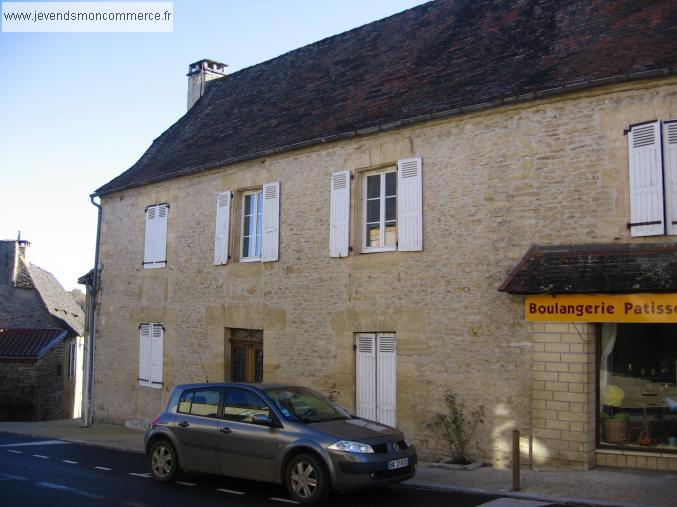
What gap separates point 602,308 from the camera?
352 inches

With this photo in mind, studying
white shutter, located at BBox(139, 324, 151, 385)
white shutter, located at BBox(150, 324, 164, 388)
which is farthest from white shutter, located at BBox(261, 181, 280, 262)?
white shutter, located at BBox(139, 324, 151, 385)

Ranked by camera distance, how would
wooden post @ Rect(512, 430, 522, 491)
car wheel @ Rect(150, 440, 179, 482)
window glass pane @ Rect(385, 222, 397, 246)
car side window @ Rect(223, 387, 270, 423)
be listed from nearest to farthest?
wooden post @ Rect(512, 430, 522, 491), car side window @ Rect(223, 387, 270, 423), car wheel @ Rect(150, 440, 179, 482), window glass pane @ Rect(385, 222, 397, 246)

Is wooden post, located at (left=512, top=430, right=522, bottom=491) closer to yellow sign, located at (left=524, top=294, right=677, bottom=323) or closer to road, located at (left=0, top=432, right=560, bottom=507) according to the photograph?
road, located at (left=0, top=432, right=560, bottom=507)

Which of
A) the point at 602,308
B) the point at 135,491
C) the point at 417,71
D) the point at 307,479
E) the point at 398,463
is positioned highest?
the point at 417,71

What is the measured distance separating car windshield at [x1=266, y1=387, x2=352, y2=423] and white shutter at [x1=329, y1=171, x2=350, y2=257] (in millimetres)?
3641

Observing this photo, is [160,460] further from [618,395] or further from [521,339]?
[618,395]

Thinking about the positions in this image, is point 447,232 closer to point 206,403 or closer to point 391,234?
point 391,234

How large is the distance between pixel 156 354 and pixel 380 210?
6945mm

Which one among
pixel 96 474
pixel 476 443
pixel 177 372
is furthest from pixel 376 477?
pixel 177 372

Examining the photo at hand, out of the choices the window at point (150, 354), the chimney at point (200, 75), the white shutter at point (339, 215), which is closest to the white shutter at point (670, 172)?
the white shutter at point (339, 215)

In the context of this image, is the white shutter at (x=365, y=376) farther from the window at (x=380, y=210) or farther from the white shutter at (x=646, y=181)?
the white shutter at (x=646, y=181)

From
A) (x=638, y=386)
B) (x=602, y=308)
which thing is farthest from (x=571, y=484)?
(x=602, y=308)

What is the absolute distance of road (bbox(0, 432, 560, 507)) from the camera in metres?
7.77

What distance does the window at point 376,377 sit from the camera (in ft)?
36.9
